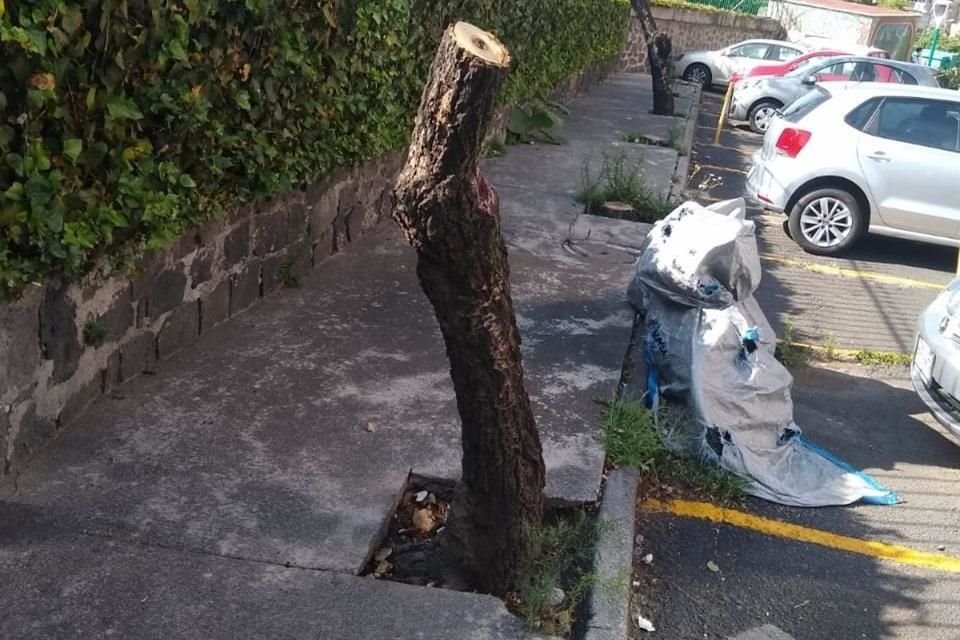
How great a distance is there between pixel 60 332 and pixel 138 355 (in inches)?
27.0

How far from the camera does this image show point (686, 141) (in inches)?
572

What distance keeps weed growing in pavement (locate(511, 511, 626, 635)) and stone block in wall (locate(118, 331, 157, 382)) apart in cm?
210

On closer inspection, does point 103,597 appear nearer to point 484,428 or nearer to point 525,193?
point 484,428

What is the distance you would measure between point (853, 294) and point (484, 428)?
625 cm

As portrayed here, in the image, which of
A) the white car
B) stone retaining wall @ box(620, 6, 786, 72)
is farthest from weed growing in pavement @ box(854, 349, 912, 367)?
stone retaining wall @ box(620, 6, 786, 72)

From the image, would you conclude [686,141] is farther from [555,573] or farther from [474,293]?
[474,293]

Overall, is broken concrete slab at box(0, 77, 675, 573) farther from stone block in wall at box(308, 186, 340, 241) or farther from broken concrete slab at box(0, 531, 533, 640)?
stone block in wall at box(308, 186, 340, 241)

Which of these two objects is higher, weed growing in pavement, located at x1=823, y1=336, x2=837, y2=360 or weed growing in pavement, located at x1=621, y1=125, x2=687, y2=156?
weed growing in pavement, located at x1=621, y1=125, x2=687, y2=156

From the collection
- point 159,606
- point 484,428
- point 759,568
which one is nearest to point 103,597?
point 159,606

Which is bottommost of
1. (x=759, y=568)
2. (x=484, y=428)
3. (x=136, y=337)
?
(x=759, y=568)

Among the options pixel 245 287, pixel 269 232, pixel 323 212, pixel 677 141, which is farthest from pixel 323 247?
pixel 677 141

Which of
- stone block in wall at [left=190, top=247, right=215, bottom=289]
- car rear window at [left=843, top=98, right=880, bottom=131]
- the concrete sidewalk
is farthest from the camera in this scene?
car rear window at [left=843, top=98, right=880, bottom=131]

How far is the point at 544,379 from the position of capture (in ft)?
17.0

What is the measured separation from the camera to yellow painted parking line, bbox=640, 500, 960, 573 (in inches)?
170
